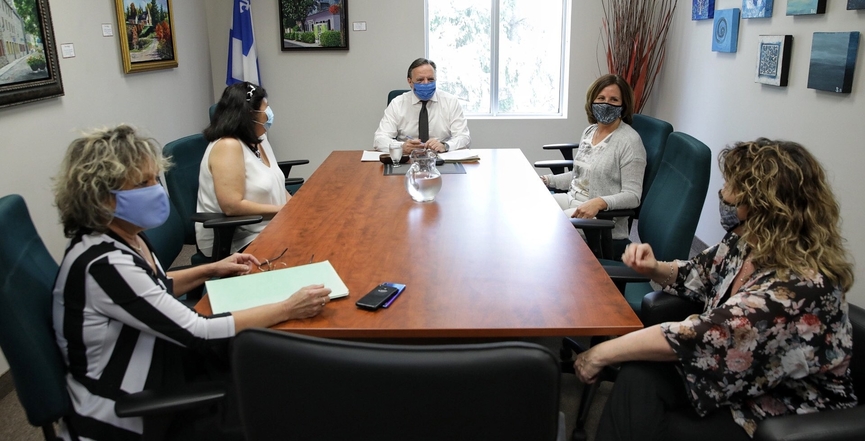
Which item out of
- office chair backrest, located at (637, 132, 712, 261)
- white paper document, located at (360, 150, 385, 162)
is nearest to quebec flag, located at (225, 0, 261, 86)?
white paper document, located at (360, 150, 385, 162)

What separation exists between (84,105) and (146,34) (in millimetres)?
940

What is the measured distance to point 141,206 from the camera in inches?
Result: 56.3

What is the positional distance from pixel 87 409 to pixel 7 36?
198 cm

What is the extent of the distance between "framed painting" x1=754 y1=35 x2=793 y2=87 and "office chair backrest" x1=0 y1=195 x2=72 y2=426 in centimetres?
306

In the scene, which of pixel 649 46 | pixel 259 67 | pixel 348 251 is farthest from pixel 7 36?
pixel 649 46

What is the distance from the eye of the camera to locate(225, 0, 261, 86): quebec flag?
4.86 metres

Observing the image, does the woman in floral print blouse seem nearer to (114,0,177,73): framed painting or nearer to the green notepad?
the green notepad

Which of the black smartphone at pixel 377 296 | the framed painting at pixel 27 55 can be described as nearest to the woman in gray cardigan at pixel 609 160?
the black smartphone at pixel 377 296

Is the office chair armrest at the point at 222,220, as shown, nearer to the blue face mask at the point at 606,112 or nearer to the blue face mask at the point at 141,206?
the blue face mask at the point at 141,206

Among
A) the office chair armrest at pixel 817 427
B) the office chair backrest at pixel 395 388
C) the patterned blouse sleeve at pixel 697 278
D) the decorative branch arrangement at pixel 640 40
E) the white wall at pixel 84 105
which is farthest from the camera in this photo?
the decorative branch arrangement at pixel 640 40

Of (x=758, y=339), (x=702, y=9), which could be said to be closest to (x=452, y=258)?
(x=758, y=339)

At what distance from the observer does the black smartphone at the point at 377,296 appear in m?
1.49

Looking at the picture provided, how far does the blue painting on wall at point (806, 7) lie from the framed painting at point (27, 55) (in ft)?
10.9

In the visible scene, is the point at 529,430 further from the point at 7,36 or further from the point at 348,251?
the point at 7,36
